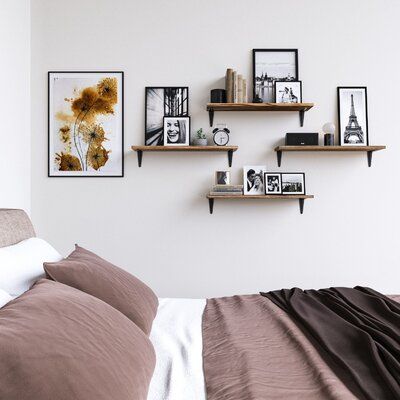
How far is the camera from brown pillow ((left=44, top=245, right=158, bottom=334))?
1.58 metres

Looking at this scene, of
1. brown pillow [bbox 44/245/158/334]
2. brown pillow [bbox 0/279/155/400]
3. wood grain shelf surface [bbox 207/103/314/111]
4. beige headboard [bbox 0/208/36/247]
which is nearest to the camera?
brown pillow [bbox 0/279/155/400]

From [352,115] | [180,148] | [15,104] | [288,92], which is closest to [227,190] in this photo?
[180,148]

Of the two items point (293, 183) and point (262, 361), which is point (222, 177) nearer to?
point (293, 183)

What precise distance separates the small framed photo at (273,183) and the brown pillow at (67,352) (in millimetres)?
2306

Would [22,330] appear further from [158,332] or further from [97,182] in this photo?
[97,182]

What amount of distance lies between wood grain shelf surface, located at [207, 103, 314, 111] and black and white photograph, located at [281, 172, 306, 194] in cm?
48

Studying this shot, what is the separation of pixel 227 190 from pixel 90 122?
1135mm

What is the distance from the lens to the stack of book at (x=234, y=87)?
3.41 m

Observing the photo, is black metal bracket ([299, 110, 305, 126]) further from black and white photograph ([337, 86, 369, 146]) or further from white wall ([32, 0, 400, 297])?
black and white photograph ([337, 86, 369, 146])

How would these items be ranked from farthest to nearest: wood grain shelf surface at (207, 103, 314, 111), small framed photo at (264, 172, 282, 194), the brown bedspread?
small framed photo at (264, 172, 282, 194) < wood grain shelf surface at (207, 103, 314, 111) < the brown bedspread

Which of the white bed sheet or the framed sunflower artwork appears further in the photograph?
the framed sunflower artwork

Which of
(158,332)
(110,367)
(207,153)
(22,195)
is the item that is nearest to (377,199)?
(207,153)

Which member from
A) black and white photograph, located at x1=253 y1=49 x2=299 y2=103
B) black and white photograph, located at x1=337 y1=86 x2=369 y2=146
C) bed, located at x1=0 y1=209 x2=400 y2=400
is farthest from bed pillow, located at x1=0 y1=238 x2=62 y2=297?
black and white photograph, located at x1=337 y1=86 x2=369 y2=146

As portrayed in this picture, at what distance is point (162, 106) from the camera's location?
3.52 m
